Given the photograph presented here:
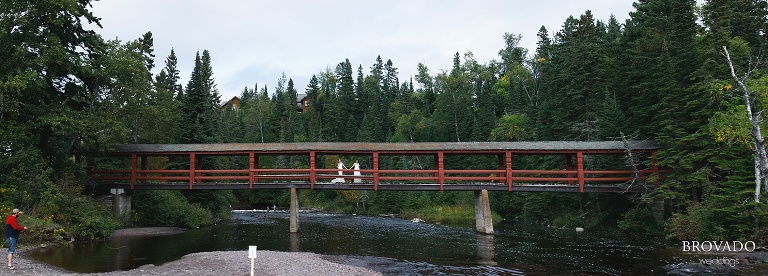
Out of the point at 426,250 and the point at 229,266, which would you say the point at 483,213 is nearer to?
the point at 426,250

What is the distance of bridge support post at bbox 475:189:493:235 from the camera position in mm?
29406

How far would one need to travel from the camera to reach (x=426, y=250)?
899 inches

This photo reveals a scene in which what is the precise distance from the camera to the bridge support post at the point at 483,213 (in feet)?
96.5

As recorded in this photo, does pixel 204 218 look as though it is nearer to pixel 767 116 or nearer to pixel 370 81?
pixel 767 116

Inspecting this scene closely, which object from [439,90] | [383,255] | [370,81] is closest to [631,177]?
[383,255]

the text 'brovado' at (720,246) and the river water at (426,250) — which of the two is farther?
the text 'brovado' at (720,246)

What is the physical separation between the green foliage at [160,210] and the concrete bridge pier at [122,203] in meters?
1.44

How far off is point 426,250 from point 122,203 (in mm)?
19486

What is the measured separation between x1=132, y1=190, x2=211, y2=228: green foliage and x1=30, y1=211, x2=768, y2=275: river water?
157cm

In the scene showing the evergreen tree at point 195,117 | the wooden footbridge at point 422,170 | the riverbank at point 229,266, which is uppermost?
the evergreen tree at point 195,117

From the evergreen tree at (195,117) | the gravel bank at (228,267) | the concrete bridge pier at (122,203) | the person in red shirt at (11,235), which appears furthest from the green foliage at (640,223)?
the evergreen tree at (195,117)

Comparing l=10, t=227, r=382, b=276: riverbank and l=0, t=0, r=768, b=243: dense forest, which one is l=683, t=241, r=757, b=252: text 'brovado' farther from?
l=10, t=227, r=382, b=276: riverbank

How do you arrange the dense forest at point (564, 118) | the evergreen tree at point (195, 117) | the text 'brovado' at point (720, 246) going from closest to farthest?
the text 'brovado' at point (720, 246) → the dense forest at point (564, 118) → the evergreen tree at point (195, 117)

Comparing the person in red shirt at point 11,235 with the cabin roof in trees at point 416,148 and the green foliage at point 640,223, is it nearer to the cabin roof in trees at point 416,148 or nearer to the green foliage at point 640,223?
the cabin roof in trees at point 416,148
